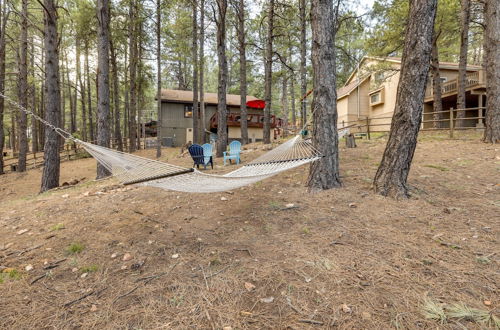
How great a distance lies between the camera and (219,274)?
162 centimetres

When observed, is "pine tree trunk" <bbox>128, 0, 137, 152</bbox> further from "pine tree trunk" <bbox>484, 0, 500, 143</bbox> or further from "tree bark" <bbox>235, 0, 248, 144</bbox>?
"pine tree trunk" <bbox>484, 0, 500, 143</bbox>

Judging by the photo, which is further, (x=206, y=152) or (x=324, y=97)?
(x=206, y=152)

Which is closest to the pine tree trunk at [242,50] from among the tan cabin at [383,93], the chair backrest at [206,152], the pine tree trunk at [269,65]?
the pine tree trunk at [269,65]

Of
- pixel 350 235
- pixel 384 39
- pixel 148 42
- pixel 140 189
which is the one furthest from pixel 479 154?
pixel 148 42

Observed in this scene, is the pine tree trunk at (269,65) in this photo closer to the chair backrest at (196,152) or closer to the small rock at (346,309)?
the chair backrest at (196,152)

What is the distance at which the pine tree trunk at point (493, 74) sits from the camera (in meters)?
5.11

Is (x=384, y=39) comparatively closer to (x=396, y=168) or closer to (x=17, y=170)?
(x=396, y=168)

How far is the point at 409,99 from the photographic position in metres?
2.52

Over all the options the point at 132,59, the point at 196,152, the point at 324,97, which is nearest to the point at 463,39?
the point at 324,97

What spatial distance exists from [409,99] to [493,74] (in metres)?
4.77

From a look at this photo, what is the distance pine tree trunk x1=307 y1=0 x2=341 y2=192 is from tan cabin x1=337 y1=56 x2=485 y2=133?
5.73m

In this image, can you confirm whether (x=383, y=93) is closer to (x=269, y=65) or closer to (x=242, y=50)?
(x=269, y=65)

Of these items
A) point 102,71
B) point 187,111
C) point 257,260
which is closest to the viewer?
point 257,260

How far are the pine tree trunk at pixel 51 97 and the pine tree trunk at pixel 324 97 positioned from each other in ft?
16.2
